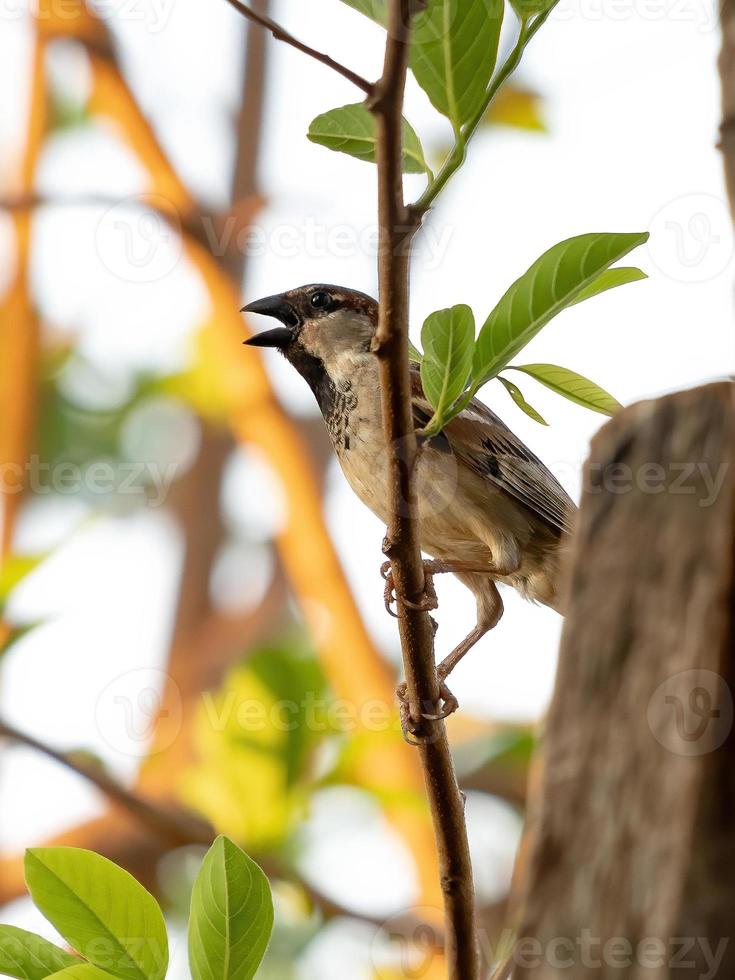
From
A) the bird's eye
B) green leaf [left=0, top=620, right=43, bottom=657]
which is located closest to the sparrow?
the bird's eye

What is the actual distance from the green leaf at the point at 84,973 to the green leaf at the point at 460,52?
4.09 ft

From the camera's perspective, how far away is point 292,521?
499 cm

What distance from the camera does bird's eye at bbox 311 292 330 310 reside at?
3674mm

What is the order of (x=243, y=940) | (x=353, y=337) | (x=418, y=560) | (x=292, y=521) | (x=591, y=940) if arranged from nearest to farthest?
(x=591, y=940), (x=243, y=940), (x=418, y=560), (x=353, y=337), (x=292, y=521)

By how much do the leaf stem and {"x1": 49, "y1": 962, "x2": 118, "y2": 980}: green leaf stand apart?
1104 mm

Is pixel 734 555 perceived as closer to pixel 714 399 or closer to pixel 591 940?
pixel 714 399

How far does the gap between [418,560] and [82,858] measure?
0.67 metres

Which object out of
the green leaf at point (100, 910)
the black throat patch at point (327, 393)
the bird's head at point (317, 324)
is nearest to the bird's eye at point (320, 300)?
the bird's head at point (317, 324)

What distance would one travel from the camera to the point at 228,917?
5.32ft

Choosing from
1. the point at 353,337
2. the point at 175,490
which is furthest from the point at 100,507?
the point at 353,337

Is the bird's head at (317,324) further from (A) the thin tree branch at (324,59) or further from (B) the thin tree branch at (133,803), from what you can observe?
(A) the thin tree branch at (324,59)

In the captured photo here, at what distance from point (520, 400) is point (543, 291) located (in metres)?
0.29

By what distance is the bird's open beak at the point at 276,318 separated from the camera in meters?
3.54

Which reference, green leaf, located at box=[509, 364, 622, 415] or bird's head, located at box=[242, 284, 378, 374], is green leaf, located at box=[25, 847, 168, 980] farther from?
bird's head, located at box=[242, 284, 378, 374]
